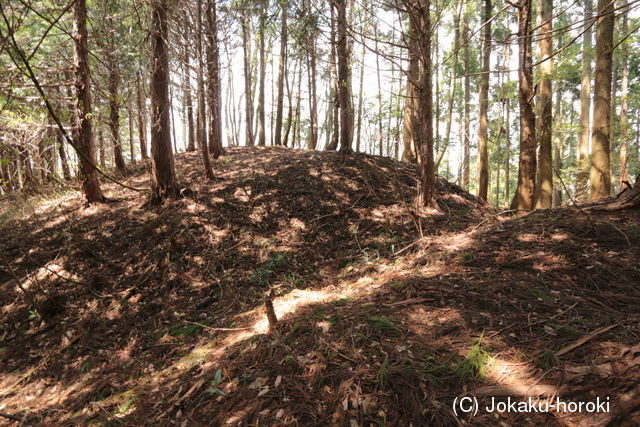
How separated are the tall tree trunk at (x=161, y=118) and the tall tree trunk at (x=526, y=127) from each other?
7.13m

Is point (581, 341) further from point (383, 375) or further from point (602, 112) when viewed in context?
point (602, 112)

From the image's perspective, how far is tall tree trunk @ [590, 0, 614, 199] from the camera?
6.32m

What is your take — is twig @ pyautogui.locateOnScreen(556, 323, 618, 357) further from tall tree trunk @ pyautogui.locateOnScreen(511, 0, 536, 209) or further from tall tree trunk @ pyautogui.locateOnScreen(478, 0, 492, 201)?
tall tree trunk @ pyautogui.locateOnScreen(478, 0, 492, 201)

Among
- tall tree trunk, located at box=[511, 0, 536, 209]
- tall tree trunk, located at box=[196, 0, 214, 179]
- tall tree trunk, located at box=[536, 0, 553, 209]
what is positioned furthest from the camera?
tall tree trunk, located at box=[536, 0, 553, 209]

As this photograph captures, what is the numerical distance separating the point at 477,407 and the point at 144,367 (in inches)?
147

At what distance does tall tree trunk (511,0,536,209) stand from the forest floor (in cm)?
119

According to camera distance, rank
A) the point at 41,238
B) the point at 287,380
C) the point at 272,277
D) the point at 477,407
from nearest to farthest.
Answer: the point at 477,407 < the point at 287,380 < the point at 272,277 < the point at 41,238

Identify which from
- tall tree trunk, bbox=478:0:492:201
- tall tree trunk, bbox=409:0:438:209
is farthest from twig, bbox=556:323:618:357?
tall tree trunk, bbox=478:0:492:201

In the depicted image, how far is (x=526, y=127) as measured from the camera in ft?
20.7

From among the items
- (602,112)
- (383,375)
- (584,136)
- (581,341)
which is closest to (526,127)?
(602,112)

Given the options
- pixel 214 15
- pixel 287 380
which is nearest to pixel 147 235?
pixel 287 380

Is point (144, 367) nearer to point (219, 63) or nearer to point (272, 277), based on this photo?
point (272, 277)

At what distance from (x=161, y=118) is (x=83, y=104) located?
1818mm

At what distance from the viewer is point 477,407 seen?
6.33 feet
